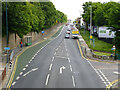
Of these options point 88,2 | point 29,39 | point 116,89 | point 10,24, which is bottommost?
point 116,89

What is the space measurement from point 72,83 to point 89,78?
131 inches

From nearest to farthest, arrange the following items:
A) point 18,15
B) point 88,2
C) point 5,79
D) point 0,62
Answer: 1. point 5,79
2. point 0,62
3. point 18,15
4. point 88,2

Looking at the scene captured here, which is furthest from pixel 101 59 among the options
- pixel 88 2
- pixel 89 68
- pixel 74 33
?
pixel 88 2

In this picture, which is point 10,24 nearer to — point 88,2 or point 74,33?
point 74,33

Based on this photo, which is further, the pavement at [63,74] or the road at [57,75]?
the pavement at [63,74]

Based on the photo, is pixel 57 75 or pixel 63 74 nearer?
pixel 57 75

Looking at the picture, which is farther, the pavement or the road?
the pavement

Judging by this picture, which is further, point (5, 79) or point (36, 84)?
point (5, 79)

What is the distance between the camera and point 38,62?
113 feet

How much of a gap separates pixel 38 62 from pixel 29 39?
68.6 feet

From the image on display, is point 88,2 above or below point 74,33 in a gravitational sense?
above

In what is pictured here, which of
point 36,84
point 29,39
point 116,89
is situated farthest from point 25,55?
point 116,89

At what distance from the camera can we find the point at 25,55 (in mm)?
40344

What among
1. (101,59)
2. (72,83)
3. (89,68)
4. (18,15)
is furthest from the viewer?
(18,15)
